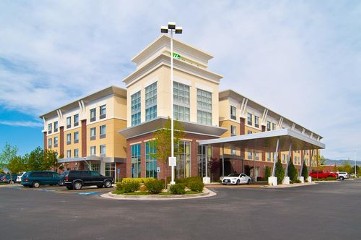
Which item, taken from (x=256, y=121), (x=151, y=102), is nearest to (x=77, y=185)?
(x=151, y=102)

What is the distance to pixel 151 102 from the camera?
150ft

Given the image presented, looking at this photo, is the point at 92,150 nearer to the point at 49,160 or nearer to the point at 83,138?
the point at 83,138

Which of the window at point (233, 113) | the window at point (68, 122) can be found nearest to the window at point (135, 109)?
the window at point (233, 113)

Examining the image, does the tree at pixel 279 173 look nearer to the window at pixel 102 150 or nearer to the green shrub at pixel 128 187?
the green shrub at pixel 128 187

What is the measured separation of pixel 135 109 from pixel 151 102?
5.10 meters

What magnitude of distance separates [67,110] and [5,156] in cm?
1555

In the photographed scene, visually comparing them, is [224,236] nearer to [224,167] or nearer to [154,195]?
[154,195]

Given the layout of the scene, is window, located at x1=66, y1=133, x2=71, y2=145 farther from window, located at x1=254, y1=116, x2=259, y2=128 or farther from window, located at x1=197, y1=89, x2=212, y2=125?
window, located at x1=254, y1=116, x2=259, y2=128

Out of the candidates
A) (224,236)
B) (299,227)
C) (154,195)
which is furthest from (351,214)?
(154,195)

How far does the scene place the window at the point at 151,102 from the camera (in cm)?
4491

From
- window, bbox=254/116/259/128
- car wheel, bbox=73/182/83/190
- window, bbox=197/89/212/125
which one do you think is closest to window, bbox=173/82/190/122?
window, bbox=197/89/212/125

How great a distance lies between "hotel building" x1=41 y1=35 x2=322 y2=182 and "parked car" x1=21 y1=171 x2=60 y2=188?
10452 millimetres

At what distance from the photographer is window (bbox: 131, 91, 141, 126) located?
49094mm

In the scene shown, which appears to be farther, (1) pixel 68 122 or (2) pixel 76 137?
(1) pixel 68 122
